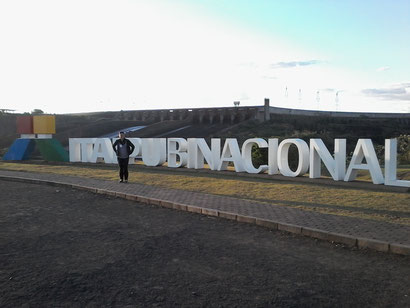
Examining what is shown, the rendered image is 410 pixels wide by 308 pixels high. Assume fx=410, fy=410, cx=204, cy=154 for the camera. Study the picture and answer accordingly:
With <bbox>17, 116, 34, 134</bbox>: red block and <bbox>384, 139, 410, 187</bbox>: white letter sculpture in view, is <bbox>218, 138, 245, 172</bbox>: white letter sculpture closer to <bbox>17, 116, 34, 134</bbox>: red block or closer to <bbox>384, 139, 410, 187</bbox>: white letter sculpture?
<bbox>384, 139, 410, 187</bbox>: white letter sculpture

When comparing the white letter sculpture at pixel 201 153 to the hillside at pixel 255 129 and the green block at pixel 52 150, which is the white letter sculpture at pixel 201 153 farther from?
the hillside at pixel 255 129

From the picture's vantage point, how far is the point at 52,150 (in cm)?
2241

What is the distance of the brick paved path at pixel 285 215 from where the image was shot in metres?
6.38

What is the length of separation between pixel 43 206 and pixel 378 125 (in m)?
42.8

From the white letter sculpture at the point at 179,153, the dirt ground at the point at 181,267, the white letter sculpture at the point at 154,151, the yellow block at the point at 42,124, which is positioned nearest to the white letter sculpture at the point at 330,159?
the dirt ground at the point at 181,267

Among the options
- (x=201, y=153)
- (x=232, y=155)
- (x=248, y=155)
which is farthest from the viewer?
(x=201, y=153)

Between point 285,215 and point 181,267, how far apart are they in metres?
3.30

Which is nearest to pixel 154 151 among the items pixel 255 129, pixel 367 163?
pixel 367 163

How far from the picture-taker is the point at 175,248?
596 cm

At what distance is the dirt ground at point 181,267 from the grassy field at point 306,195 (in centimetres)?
211

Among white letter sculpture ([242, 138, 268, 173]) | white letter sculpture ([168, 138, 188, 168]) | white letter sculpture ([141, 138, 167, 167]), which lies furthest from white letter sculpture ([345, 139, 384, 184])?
white letter sculpture ([141, 138, 167, 167])

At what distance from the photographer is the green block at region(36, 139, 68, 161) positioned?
2223 centimetres

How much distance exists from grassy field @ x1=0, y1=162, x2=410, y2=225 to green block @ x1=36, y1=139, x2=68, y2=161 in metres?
8.79

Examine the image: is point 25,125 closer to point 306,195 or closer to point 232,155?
point 232,155
